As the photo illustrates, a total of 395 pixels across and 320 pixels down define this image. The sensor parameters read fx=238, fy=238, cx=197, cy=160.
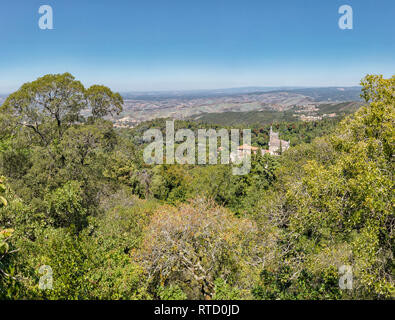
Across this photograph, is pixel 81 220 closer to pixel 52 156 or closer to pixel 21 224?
pixel 21 224

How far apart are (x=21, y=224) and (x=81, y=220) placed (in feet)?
10.2

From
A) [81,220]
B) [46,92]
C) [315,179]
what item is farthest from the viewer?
[46,92]

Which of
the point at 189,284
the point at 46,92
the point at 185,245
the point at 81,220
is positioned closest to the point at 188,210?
the point at 185,245

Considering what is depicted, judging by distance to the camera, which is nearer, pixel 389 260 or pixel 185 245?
pixel 389 260

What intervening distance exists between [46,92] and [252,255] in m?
17.0

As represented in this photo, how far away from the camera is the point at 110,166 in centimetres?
2547
